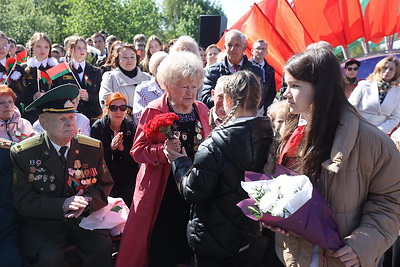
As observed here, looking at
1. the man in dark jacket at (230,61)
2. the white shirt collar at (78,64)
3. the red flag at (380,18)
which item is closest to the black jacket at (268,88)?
the man in dark jacket at (230,61)

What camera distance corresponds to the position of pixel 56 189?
3.29 m

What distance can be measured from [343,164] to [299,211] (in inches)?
11.7

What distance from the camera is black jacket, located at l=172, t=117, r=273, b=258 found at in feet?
8.41

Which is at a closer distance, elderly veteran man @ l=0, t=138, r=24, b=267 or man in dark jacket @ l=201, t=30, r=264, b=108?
elderly veteran man @ l=0, t=138, r=24, b=267

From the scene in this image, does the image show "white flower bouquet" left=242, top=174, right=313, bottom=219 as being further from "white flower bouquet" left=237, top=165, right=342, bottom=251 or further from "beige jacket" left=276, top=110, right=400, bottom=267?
"beige jacket" left=276, top=110, right=400, bottom=267

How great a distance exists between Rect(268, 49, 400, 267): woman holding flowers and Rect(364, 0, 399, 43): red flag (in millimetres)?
8535

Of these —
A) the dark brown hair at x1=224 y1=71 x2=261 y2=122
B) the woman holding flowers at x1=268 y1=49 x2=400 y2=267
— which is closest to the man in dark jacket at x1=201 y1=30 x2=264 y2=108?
the dark brown hair at x1=224 y1=71 x2=261 y2=122

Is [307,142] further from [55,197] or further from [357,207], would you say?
[55,197]

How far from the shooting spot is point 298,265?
219 centimetres

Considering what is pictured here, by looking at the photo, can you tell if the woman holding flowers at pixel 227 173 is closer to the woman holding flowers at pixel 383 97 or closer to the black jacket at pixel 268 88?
the black jacket at pixel 268 88

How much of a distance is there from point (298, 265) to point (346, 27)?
28.6 ft

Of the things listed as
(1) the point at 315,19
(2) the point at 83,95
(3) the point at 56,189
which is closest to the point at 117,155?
(3) the point at 56,189

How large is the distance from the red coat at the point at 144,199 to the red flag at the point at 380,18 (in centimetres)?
789

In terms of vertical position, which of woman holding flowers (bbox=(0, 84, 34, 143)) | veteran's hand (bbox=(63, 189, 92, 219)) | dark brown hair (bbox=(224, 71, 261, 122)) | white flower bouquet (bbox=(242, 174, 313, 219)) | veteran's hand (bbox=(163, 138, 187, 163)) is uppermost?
dark brown hair (bbox=(224, 71, 261, 122))
